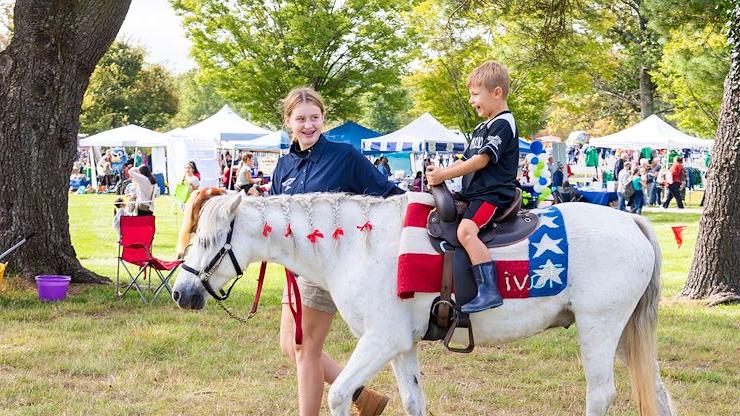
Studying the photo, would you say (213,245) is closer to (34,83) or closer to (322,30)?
(34,83)

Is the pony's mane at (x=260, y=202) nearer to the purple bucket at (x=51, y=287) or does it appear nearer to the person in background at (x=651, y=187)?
the purple bucket at (x=51, y=287)

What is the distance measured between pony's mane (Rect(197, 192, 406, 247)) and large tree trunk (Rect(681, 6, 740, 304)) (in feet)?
18.5

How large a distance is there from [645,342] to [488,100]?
153 centimetres

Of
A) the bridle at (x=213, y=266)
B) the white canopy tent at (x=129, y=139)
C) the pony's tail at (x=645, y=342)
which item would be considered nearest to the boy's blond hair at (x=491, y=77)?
the pony's tail at (x=645, y=342)

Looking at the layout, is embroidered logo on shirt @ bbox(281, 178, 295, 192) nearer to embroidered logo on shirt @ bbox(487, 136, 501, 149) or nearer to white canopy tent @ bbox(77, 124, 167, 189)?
embroidered logo on shirt @ bbox(487, 136, 501, 149)

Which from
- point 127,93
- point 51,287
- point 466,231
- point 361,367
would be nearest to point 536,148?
point 51,287

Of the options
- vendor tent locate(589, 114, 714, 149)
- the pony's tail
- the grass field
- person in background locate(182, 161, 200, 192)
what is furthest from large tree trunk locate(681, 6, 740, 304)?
vendor tent locate(589, 114, 714, 149)

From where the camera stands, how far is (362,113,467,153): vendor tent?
22578 mm

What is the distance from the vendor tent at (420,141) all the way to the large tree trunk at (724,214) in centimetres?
1381

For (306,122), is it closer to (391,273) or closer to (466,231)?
(391,273)

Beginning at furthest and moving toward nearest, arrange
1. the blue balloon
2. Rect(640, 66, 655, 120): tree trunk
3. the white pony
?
Rect(640, 66, 655, 120): tree trunk, the blue balloon, the white pony

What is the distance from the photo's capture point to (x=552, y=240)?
3822mm

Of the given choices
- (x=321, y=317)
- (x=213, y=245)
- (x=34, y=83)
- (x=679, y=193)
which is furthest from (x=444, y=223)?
(x=679, y=193)

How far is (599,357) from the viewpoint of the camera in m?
3.80
